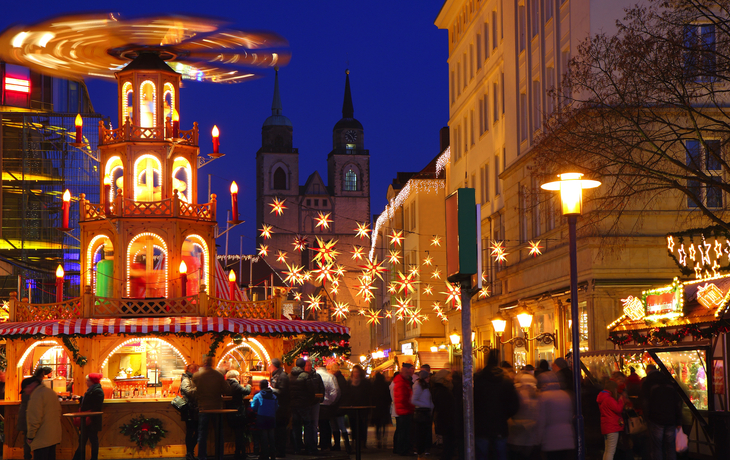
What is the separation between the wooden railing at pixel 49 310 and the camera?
23078mm

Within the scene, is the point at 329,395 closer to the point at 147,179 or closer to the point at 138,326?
the point at 138,326

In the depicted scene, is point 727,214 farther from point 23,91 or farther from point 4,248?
point 23,91

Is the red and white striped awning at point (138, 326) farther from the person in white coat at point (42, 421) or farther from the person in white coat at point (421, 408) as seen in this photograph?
the person in white coat at point (42, 421)

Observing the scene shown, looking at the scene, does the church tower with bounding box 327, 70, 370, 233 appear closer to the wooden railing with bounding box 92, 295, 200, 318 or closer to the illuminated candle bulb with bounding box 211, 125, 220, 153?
the illuminated candle bulb with bounding box 211, 125, 220, 153

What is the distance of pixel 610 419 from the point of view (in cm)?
1484

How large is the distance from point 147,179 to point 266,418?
9.93m

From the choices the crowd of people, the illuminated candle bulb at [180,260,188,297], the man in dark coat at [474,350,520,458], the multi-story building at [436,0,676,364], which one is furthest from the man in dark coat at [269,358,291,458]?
the multi-story building at [436,0,676,364]

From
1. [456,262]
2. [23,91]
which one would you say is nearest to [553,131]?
[456,262]

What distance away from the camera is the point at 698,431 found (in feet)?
58.5

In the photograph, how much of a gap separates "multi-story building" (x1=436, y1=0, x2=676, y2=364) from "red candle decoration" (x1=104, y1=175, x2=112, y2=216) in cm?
1119

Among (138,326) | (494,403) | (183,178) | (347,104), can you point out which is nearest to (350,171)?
(347,104)

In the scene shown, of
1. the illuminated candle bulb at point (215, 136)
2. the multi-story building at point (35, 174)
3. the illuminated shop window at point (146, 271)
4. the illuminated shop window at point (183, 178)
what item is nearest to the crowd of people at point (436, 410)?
the illuminated shop window at point (146, 271)

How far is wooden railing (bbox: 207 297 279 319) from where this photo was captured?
23509 mm

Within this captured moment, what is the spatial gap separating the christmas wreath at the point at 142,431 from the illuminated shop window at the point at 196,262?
5954 mm
